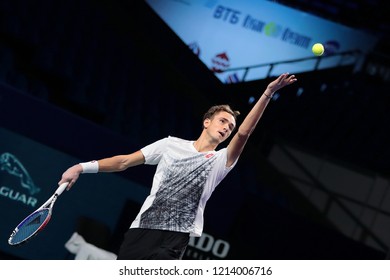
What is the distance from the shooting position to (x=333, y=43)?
52.6ft

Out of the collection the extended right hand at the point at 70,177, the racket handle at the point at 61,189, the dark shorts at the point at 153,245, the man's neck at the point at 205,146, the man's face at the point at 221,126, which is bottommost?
the dark shorts at the point at 153,245

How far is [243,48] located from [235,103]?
395cm

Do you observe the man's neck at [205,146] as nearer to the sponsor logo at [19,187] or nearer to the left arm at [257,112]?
the left arm at [257,112]

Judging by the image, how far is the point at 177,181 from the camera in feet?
15.6

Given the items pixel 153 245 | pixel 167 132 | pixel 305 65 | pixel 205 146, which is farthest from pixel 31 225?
pixel 305 65

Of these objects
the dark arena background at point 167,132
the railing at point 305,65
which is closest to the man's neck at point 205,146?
the dark arena background at point 167,132

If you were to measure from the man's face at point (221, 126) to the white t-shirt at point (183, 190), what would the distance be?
3.9 inches

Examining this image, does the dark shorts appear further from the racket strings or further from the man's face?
the man's face

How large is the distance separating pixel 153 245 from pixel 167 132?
740 cm

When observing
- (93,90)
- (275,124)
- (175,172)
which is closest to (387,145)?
(275,124)

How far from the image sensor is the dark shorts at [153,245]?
15.1 feet

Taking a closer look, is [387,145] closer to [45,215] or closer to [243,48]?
[243,48]

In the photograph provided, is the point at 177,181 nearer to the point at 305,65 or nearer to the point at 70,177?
the point at 70,177

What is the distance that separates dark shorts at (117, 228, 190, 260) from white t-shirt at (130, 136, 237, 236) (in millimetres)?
37
